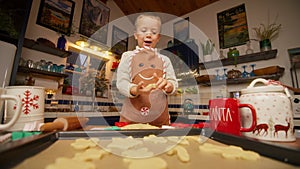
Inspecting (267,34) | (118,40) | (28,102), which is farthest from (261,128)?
(118,40)

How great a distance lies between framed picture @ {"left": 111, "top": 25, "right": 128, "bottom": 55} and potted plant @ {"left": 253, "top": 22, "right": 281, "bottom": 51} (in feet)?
7.12

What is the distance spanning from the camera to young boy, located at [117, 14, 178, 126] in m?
0.68

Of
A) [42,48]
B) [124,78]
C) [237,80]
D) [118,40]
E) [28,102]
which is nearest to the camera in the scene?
[28,102]

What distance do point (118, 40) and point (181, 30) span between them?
3.97 feet

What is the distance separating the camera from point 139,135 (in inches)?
17.4

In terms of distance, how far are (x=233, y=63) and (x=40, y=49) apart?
2.45 m

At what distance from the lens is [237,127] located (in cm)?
40

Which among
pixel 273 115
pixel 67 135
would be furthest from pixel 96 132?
pixel 273 115

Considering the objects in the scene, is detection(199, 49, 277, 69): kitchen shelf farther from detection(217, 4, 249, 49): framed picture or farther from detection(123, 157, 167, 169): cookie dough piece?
detection(123, 157, 167, 169): cookie dough piece

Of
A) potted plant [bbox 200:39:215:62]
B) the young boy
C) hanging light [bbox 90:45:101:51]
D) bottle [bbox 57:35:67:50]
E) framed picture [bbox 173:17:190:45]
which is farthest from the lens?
framed picture [bbox 173:17:190:45]

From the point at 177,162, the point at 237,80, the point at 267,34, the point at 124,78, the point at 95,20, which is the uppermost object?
the point at 95,20

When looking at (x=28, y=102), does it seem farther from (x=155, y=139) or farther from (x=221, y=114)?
(x=221, y=114)

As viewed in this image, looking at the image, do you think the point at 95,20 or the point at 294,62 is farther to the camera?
the point at 95,20

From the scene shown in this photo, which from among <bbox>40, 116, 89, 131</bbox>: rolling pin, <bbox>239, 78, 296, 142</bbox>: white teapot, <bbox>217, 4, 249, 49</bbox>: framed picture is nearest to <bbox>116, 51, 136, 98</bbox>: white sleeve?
<bbox>40, 116, 89, 131</bbox>: rolling pin
